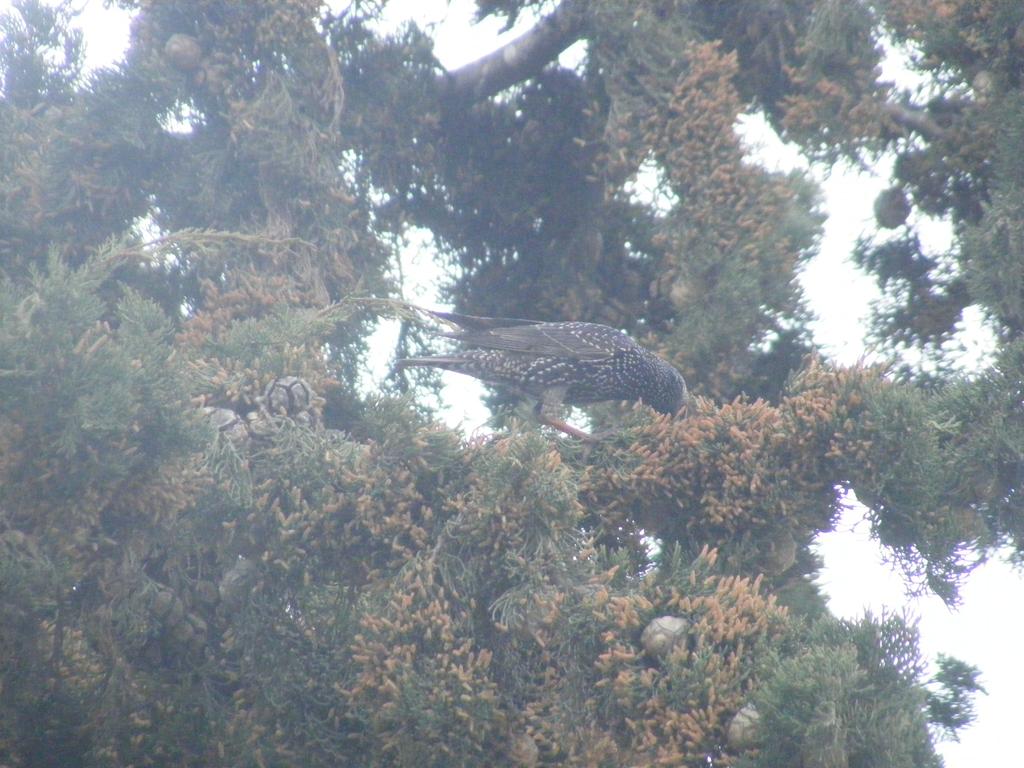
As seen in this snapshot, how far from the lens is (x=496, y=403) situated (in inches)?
266

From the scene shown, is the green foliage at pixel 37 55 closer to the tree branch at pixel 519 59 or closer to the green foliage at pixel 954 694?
the tree branch at pixel 519 59

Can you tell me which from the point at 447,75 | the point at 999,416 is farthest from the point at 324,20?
the point at 999,416

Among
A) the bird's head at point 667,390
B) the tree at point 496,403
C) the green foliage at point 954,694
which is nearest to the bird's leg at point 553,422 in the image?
the tree at point 496,403

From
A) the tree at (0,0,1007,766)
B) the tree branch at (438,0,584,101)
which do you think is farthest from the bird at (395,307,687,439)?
the tree branch at (438,0,584,101)

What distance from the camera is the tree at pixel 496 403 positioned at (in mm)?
3834

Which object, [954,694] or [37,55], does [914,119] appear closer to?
[954,694]

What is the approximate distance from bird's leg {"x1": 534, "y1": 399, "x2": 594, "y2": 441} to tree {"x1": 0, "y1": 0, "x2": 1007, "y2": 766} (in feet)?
0.71

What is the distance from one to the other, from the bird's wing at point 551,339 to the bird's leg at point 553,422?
0.31m

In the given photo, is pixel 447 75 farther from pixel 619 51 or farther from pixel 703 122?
pixel 703 122

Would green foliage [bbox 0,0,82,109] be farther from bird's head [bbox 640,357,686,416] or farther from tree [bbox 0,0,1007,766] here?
bird's head [bbox 640,357,686,416]

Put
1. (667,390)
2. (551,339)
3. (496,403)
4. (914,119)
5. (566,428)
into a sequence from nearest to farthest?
(566,428) < (914,119) < (667,390) < (551,339) < (496,403)

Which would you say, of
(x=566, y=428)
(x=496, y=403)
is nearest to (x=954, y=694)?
(x=566, y=428)

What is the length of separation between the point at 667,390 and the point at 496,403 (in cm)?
138

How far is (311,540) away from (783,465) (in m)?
1.78
